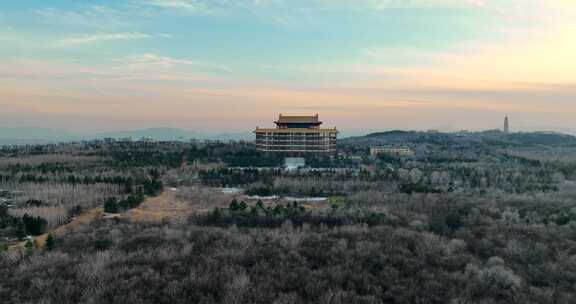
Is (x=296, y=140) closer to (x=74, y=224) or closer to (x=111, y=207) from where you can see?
(x=111, y=207)

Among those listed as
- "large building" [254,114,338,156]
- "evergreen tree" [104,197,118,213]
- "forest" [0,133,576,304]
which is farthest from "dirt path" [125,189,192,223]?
"large building" [254,114,338,156]

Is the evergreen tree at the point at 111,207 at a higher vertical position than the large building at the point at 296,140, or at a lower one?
lower

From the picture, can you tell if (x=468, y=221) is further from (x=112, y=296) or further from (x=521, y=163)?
(x=521, y=163)

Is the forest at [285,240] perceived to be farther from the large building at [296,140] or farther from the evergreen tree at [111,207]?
the large building at [296,140]

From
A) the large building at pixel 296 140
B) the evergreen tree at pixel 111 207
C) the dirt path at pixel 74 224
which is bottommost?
the dirt path at pixel 74 224

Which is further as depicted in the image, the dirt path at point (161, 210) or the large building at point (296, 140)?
the large building at point (296, 140)

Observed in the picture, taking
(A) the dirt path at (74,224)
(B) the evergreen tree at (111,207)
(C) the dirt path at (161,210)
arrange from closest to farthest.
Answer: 1. (A) the dirt path at (74,224)
2. (C) the dirt path at (161,210)
3. (B) the evergreen tree at (111,207)

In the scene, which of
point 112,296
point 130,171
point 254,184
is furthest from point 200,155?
point 112,296

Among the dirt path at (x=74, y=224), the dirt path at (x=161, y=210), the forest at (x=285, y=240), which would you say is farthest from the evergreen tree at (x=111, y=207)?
the dirt path at (x=161, y=210)

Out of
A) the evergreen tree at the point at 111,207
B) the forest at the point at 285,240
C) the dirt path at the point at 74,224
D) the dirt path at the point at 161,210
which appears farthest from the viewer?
the evergreen tree at the point at 111,207

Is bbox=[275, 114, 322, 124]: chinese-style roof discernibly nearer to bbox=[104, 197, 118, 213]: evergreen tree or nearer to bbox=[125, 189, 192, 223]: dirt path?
bbox=[125, 189, 192, 223]: dirt path

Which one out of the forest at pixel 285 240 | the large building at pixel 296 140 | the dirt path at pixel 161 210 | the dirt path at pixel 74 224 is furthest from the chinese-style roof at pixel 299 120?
the dirt path at pixel 74 224
